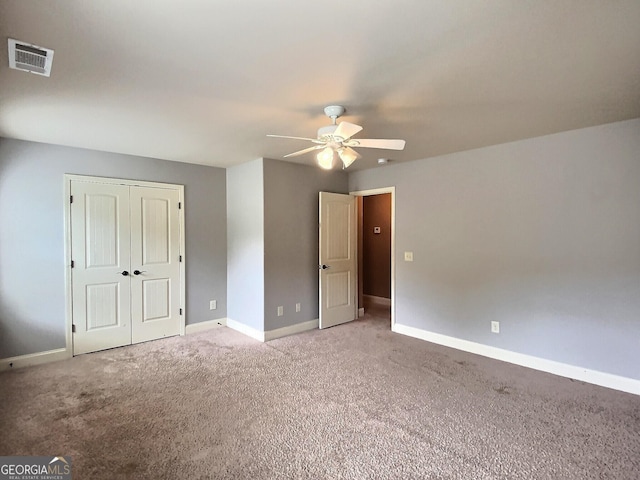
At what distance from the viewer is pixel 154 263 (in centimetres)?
443

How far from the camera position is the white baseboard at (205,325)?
4727 millimetres

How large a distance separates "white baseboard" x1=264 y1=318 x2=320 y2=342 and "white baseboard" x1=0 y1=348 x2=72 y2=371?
2296mm

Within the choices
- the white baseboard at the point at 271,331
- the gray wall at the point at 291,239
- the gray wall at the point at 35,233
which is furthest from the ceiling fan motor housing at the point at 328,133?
the gray wall at the point at 35,233

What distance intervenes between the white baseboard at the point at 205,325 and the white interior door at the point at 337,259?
154cm

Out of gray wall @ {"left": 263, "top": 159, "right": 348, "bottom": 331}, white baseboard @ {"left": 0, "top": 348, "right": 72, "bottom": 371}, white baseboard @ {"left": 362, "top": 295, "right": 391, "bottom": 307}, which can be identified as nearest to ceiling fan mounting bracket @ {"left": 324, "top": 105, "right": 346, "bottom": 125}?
gray wall @ {"left": 263, "top": 159, "right": 348, "bottom": 331}

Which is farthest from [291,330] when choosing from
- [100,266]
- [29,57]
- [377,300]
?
[29,57]

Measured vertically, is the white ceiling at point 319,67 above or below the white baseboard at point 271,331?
above

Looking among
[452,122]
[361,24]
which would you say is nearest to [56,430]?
[361,24]

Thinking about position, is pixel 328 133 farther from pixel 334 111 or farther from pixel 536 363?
pixel 536 363

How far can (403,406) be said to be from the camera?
2.72m

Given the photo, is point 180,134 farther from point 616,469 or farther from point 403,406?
point 616,469

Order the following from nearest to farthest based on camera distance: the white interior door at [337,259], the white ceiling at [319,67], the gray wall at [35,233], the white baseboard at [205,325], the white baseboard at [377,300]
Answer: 1. the white ceiling at [319,67]
2. the gray wall at [35,233]
3. the white baseboard at [205,325]
4. the white interior door at [337,259]
5. the white baseboard at [377,300]

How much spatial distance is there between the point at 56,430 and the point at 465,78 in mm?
3736

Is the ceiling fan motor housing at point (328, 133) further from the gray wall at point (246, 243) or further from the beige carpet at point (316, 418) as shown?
the beige carpet at point (316, 418)
